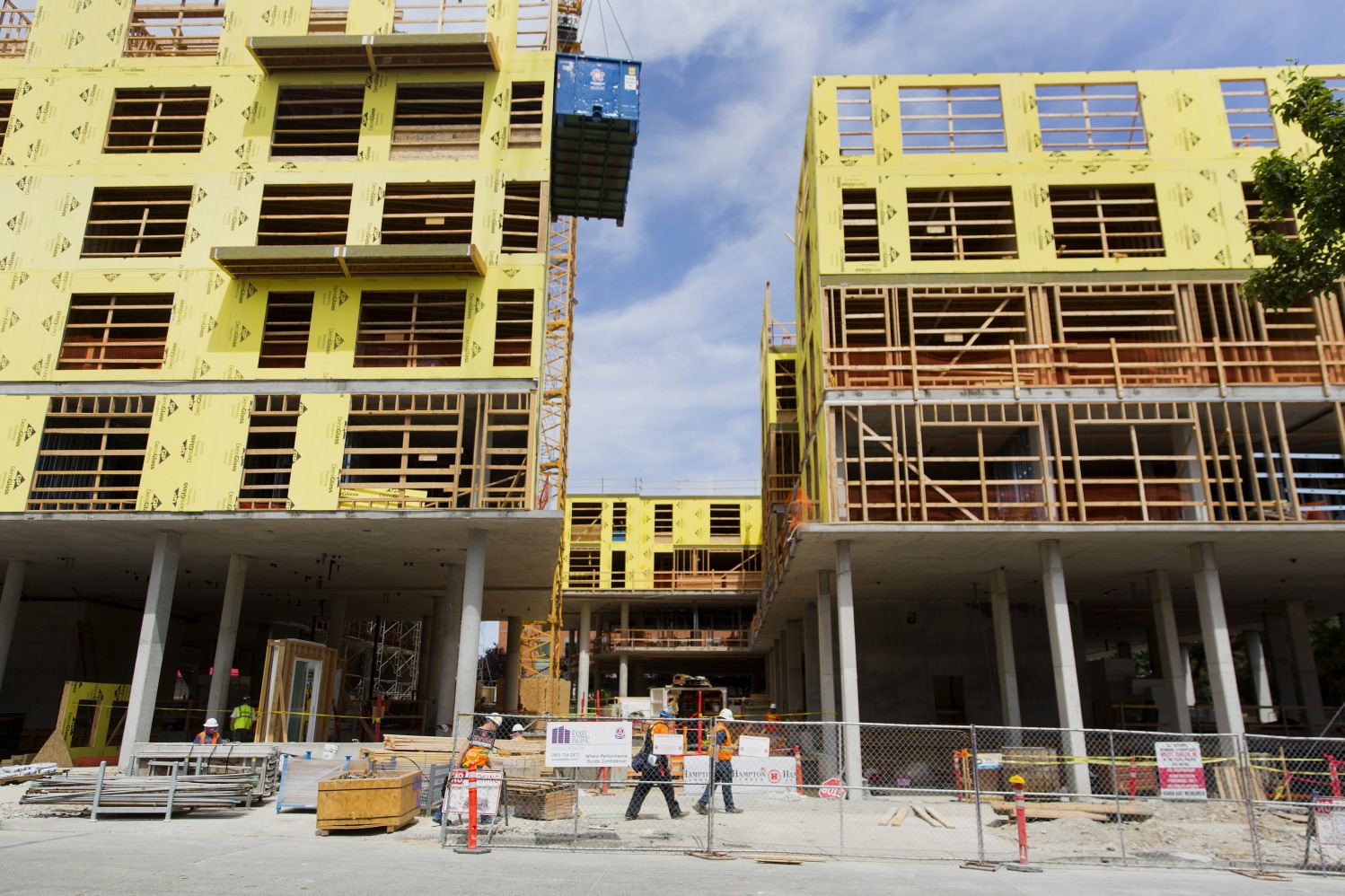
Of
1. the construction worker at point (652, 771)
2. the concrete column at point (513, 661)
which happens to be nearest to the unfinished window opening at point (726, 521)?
the concrete column at point (513, 661)

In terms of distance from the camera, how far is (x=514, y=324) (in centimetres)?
2702

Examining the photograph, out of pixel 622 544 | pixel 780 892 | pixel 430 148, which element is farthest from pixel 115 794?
pixel 622 544

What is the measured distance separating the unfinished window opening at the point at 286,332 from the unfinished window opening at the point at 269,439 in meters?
1.42

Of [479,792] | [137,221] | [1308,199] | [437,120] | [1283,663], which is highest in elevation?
[437,120]

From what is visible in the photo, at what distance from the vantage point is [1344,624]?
37.0 meters

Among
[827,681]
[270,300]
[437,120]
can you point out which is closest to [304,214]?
[270,300]

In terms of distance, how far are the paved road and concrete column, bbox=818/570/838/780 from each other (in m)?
12.1

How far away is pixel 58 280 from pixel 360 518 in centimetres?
1202

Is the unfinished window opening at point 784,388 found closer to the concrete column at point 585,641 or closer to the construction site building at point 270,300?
the construction site building at point 270,300

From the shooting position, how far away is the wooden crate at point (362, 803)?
49.7 ft

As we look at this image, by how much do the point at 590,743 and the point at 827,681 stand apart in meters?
13.9

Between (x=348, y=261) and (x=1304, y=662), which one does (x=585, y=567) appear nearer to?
(x=348, y=261)

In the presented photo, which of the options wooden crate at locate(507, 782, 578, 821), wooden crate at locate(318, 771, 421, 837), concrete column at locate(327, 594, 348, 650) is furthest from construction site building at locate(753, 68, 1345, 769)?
concrete column at locate(327, 594, 348, 650)

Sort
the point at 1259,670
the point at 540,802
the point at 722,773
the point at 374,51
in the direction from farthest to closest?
the point at 1259,670 → the point at 374,51 → the point at 540,802 → the point at 722,773
